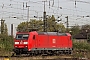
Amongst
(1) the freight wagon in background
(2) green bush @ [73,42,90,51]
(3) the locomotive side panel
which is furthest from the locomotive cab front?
(2) green bush @ [73,42,90,51]

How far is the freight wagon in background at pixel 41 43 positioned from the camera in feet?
95.0

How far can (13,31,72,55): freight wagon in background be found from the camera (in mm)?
28953

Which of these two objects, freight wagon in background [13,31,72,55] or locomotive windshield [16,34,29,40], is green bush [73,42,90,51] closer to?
freight wagon in background [13,31,72,55]

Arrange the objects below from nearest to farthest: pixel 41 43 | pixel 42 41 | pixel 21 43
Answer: pixel 21 43, pixel 41 43, pixel 42 41

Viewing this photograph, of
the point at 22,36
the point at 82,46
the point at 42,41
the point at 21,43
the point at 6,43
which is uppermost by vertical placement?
the point at 22,36

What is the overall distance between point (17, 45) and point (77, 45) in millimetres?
19262

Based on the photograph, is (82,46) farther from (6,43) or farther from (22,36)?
(22,36)

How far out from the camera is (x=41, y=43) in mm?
32156

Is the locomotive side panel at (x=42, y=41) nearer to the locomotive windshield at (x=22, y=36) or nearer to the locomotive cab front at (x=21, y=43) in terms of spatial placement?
the locomotive windshield at (x=22, y=36)

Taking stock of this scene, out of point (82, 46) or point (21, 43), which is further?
point (82, 46)

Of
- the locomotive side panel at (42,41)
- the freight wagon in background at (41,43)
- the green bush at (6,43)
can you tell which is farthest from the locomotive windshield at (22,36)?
the green bush at (6,43)

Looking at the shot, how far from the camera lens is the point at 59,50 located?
34125 mm

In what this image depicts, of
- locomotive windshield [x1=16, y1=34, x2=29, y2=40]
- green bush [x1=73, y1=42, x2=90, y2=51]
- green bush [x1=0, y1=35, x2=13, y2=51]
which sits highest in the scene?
locomotive windshield [x1=16, y1=34, x2=29, y2=40]

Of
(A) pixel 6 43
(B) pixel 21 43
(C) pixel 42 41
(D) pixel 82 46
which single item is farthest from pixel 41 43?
(D) pixel 82 46
